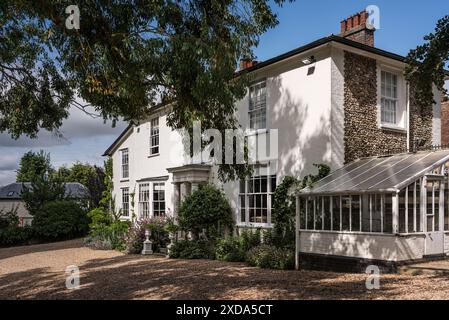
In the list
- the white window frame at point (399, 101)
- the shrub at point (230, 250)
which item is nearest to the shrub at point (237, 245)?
the shrub at point (230, 250)

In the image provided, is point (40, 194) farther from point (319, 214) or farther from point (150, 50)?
point (150, 50)

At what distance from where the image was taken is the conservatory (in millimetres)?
11961

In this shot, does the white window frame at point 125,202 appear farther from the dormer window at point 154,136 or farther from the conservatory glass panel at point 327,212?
the conservatory glass panel at point 327,212

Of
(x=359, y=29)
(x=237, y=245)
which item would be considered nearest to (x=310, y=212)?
(x=237, y=245)

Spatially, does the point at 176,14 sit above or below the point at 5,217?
above

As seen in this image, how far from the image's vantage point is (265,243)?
15891mm

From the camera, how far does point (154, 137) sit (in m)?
24.9

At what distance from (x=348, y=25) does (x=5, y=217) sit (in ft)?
74.2

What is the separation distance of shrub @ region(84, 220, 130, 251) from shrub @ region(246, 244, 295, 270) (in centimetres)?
846

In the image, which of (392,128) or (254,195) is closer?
(392,128)

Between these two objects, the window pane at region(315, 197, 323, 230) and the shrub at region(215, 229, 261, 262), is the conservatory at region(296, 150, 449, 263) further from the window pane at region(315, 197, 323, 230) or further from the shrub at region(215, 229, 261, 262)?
the shrub at region(215, 229, 261, 262)

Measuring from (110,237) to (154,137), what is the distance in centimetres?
540

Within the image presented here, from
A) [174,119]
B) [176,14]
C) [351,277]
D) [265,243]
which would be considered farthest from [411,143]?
[176,14]
